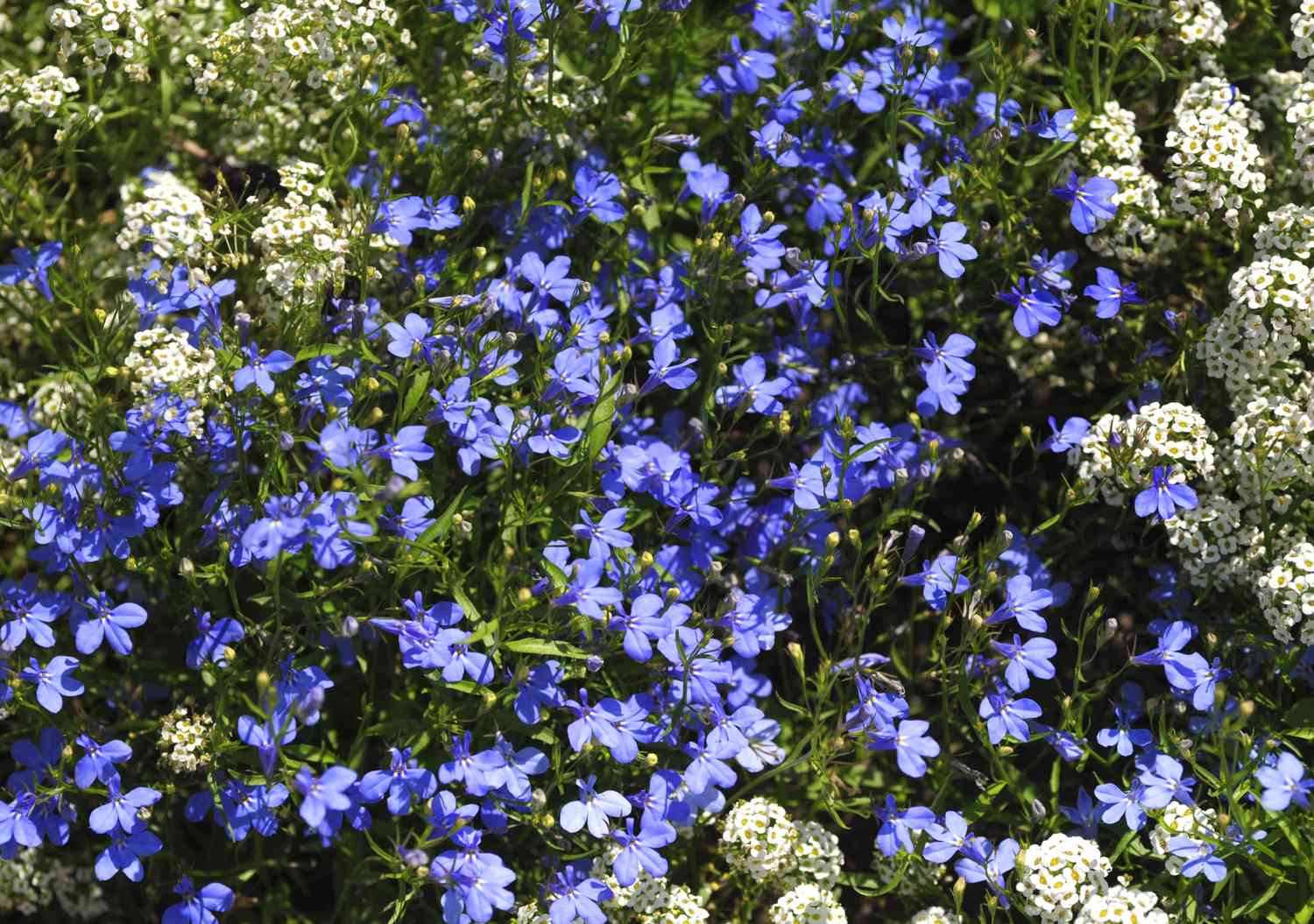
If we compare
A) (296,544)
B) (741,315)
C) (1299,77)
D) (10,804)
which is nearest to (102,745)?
(10,804)

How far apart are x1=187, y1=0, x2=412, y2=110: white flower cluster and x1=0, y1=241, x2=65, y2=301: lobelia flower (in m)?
0.69

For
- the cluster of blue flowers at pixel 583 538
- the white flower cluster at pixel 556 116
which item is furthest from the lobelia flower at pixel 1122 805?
the white flower cluster at pixel 556 116

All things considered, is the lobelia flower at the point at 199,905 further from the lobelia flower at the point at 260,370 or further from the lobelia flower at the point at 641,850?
the lobelia flower at the point at 260,370

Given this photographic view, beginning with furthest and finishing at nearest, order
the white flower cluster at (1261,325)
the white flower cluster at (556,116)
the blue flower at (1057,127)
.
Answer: the white flower cluster at (556,116) → the blue flower at (1057,127) → the white flower cluster at (1261,325)

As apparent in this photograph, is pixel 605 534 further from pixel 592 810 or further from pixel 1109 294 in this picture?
pixel 1109 294

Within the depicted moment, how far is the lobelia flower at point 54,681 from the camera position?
143 inches

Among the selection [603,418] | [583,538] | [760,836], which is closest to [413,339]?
[603,418]

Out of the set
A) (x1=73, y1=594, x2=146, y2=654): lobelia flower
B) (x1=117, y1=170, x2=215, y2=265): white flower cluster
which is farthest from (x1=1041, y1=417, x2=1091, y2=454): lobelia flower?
(x1=73, y1=594, x2=146, y2=654): lobelia flower

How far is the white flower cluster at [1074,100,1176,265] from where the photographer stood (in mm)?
4254

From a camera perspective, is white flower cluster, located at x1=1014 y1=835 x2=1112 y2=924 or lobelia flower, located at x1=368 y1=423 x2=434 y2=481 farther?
white flower cluster, located at x1=1014 y1=835 x2=1112 y2=924

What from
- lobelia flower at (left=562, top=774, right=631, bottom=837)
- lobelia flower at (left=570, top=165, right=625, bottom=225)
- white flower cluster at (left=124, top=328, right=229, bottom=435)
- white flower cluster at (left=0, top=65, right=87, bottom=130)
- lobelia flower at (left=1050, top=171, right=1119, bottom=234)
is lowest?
lobelia flower at (left=562, top=774, right=631, bottom=837)

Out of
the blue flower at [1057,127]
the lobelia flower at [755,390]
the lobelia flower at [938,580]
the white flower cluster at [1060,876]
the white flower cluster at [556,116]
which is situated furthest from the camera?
the white flower cluster at [556,116]

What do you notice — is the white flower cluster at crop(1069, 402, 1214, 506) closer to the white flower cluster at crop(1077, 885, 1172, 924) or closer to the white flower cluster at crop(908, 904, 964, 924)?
the white flower cluster at crop(1077, 885, 1172, 924)

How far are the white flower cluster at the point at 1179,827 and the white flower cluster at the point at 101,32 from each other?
3.74m
